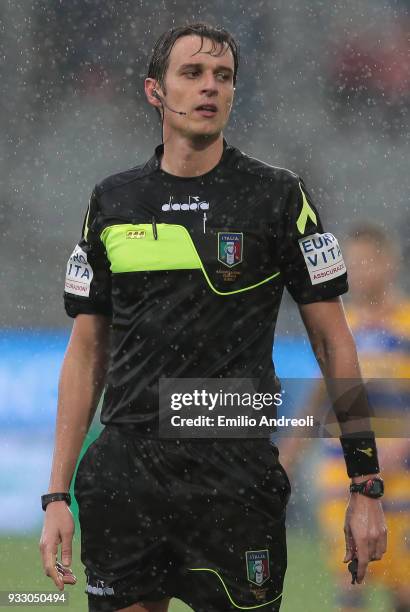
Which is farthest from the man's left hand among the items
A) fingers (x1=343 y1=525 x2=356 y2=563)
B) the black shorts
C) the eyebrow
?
the eyebrow

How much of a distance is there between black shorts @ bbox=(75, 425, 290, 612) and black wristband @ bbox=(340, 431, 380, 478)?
0.62 ft

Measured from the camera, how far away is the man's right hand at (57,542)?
314cm

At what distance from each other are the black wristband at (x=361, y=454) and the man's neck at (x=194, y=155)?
842mm

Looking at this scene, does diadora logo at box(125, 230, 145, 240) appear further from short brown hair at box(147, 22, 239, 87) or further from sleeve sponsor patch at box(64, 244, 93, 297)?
short brown hair at box(147, 22, 239, 87)

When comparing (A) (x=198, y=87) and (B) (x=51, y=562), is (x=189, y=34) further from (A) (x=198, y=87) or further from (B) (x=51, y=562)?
(B) (x=51, y=562)

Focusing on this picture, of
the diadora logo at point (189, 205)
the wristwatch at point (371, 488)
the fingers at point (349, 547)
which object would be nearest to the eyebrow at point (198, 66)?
the diadora logo at point (189, 205)

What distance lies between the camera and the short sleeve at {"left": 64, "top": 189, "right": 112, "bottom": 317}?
3346 mm

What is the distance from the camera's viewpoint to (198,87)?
10.4 ft

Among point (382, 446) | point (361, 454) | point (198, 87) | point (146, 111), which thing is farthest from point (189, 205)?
point (146, 111)

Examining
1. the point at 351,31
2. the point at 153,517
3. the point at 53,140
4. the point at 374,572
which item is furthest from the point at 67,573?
the point at 351,31

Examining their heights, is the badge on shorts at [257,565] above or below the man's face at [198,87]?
below

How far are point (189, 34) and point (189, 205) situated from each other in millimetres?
485

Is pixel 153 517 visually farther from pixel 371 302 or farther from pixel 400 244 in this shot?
pixel 400 244

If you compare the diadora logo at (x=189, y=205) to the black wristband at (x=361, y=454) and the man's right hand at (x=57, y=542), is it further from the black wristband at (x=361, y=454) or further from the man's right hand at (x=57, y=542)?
the man's right hand at (x=57, y=542)
